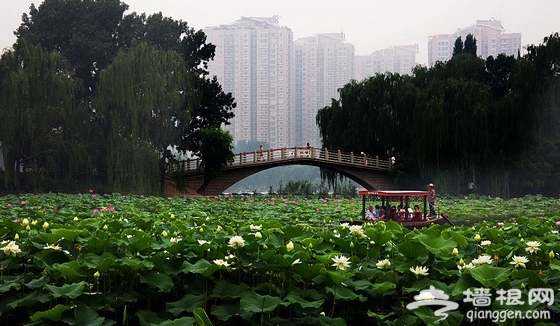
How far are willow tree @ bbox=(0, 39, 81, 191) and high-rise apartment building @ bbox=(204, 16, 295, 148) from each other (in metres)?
36.0

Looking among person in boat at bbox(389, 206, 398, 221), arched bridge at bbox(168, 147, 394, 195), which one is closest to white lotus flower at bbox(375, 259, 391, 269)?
person in boat at bbox(389, 206, 398, 221)

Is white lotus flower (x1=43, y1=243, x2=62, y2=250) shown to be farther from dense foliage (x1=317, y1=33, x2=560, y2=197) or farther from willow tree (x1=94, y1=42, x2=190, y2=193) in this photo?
dense foliage (x1=317, y1=33, x2=560, y2=197)

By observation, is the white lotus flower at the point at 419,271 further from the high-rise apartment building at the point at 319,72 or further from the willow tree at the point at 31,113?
the high-rise apartment building at the point at 319,72

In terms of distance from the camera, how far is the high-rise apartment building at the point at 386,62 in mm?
57469

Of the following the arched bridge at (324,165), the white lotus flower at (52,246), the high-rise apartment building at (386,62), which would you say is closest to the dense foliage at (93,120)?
the arched bridge at (324,165)

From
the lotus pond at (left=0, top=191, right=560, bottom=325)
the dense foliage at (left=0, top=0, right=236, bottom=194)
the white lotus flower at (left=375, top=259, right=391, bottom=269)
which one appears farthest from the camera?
the dense foliage at (left=0, top=0, right=236, bottom=194)

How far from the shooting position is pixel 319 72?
184 feet

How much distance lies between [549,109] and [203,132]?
1029 centimetres

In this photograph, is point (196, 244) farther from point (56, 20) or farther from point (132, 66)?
point (56, 20)

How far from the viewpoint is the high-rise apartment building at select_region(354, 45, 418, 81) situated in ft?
189

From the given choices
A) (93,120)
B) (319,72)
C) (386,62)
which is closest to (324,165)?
(93,120)

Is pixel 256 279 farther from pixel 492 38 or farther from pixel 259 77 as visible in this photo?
pixel 259 77

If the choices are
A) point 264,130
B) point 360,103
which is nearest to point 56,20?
point 360,103

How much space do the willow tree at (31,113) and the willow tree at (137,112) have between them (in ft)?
3.33
